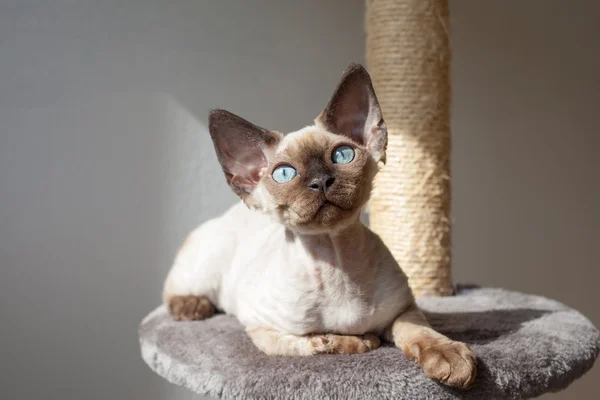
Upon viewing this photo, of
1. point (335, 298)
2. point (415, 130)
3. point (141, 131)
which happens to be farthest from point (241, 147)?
A: point (141, 131)

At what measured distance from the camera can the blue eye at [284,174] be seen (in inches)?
39.9

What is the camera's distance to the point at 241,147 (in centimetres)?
112

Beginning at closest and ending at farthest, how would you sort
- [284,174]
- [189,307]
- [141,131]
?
[284,174] < [189,307] < [141,131]

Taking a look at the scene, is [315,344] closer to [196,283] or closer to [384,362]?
[384,362]

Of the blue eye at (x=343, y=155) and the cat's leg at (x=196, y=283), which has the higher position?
the blue eye at (x=343, y=155)

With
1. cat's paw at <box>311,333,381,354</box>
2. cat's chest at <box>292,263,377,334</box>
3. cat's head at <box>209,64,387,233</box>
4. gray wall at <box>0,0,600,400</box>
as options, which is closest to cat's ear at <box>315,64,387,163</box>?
cat's head at <box>209,64,387,233</box>

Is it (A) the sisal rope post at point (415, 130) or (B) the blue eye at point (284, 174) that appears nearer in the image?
(B) the blue eye at point (284, 174)

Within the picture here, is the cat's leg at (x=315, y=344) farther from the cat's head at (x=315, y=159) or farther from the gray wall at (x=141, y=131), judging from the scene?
the gray wall at (x=141, y=131)

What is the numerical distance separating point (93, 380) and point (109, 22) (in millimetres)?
1219

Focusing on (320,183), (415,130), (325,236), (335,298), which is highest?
(415,130)

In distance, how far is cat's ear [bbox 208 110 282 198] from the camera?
1.09 m

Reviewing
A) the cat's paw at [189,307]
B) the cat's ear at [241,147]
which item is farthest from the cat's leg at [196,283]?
the cat's ear at [241,147]

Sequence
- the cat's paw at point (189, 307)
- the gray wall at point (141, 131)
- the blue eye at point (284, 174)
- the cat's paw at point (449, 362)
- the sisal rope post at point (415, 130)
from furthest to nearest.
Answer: the gray wall at point (141, 131), the sisal rope post at point (415, 130), the cat's paw at point (189, 307), the blue eye at point (284, 174), the cat's paw at point (449, 362)

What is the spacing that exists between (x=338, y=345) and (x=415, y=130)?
824mm
